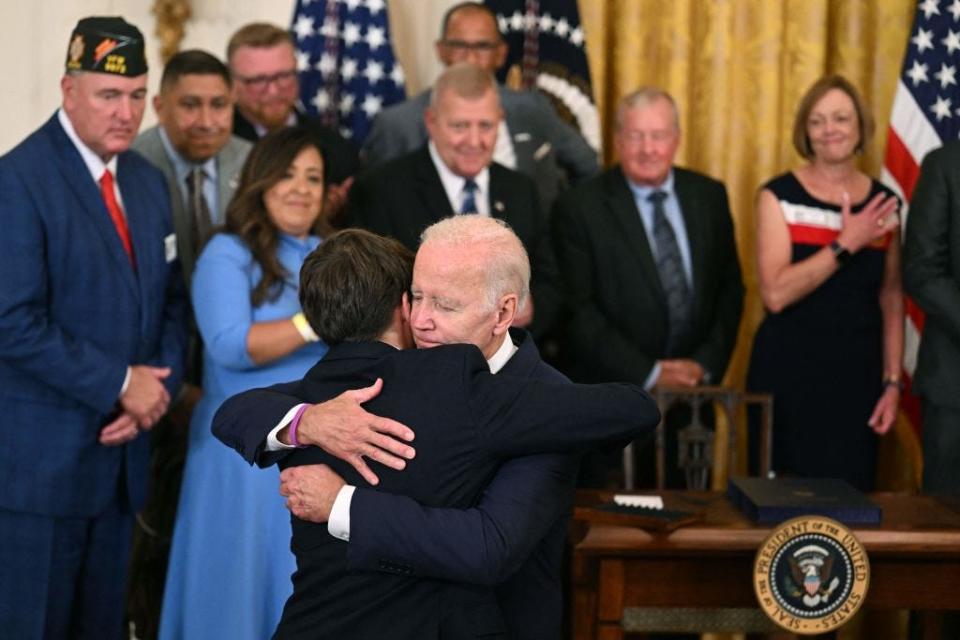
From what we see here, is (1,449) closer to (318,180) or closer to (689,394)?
(318,180)

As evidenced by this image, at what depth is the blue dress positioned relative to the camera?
12.6 ft

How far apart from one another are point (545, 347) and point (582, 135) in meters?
0.87

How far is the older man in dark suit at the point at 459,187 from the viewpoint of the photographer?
4492 millimetres

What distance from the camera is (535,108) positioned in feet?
17.1

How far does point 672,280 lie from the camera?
475 centimetres

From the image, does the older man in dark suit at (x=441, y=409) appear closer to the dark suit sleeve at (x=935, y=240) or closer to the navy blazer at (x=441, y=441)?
the navy blazer at (x=441, y=441)

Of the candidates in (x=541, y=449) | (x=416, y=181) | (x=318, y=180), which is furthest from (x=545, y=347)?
(x=541, y=449)

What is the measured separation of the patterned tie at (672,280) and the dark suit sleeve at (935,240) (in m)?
0.73

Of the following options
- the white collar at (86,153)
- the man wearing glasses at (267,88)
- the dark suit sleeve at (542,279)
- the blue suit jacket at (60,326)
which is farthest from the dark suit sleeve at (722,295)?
the white collar at (86,153)

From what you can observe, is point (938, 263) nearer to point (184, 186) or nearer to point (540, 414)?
point (184, 186)

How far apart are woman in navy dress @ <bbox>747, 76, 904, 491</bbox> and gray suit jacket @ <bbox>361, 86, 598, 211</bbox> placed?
0.78 meters

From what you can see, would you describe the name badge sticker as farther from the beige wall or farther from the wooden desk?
the beige wall

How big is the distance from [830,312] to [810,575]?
1891 mm

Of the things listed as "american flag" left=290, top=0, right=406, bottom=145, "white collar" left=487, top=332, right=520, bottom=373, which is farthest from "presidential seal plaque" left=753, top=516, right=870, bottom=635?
"american flag" left=290, top=0, right=406, bottom=145
